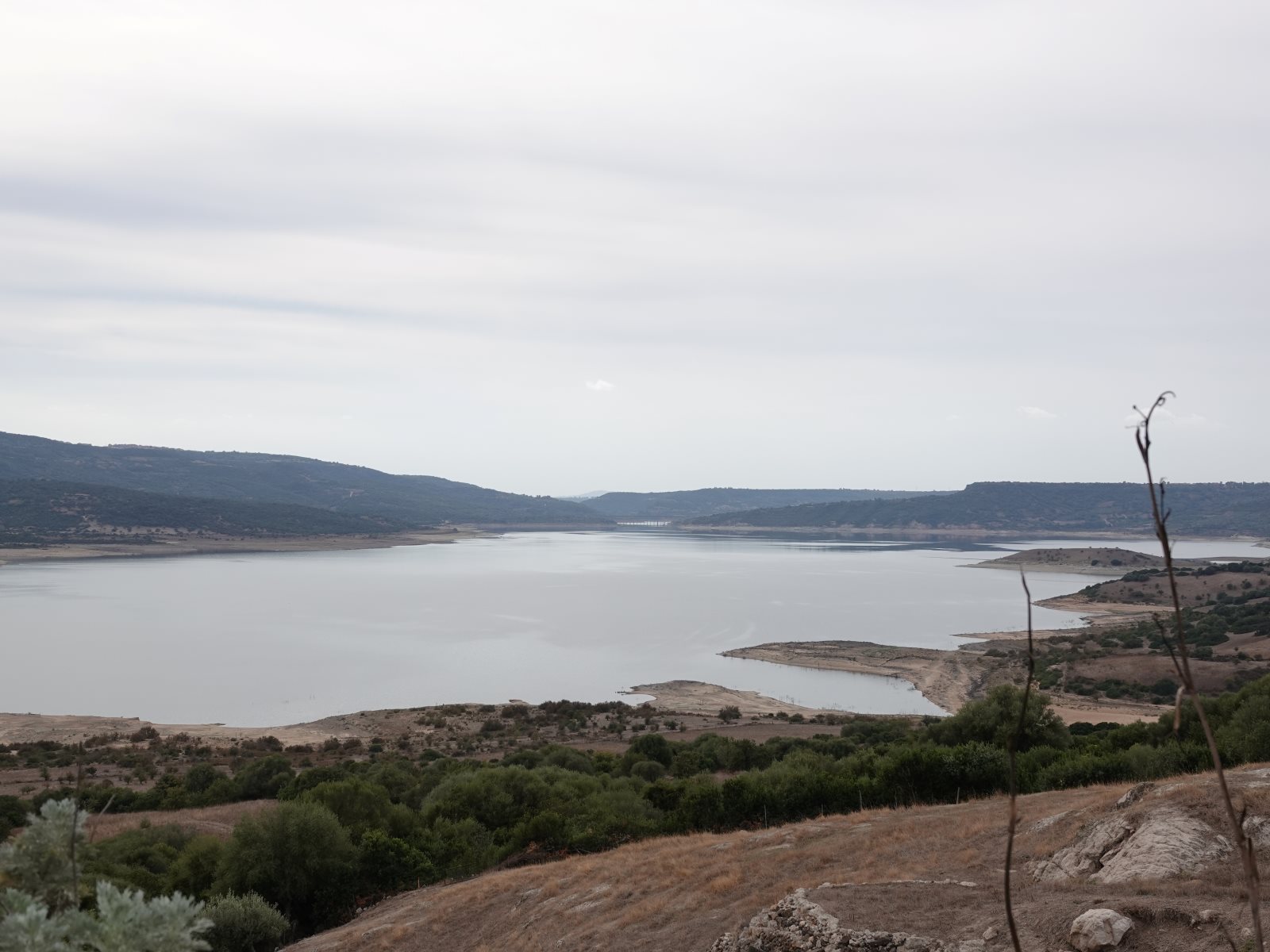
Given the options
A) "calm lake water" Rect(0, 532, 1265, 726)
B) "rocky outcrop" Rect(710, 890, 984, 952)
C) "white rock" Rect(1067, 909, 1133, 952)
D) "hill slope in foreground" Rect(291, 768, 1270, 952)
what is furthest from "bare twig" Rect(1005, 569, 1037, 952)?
"calm lake water" Rect(0, 532, 1265, 726)

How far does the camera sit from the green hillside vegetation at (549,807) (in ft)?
53.9

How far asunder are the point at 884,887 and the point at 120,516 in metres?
175

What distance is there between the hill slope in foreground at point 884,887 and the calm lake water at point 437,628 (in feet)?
103

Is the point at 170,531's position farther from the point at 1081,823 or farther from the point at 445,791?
the point at 1081,823

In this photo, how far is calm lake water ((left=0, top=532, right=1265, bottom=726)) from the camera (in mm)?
47688

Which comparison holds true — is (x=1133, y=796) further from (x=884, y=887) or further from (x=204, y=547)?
(x=204, y=547)

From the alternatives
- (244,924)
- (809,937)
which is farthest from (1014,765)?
(244,924)

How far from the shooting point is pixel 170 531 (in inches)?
6225

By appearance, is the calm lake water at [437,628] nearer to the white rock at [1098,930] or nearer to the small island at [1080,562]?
the small island at [1080,562]

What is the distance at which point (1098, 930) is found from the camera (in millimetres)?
6621

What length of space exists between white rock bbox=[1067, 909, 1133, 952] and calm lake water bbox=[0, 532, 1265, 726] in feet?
125

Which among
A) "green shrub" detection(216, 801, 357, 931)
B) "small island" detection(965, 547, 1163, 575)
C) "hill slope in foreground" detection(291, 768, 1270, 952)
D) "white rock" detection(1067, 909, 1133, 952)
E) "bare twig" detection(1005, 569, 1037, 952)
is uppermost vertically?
"bare twig" detection(1005, 569, 1037, 952)

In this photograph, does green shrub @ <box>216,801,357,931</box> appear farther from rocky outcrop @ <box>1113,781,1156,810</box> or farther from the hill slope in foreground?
rocky outcrop @ <box>1113,781,1156,810</box>

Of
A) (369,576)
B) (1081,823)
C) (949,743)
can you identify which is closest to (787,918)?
(1081,823)
